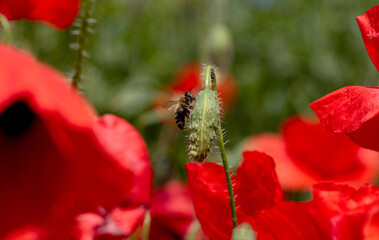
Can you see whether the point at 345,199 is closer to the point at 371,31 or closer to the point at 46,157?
the point at 371,31

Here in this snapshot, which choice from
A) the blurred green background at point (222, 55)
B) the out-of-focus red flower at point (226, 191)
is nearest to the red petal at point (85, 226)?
the out-of-focus red flower at point (226, 191)

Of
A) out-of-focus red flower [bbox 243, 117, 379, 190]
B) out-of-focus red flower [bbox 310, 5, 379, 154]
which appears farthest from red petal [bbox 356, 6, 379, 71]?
out-of-focus red flower [bbox 243, 117, 379, 190]

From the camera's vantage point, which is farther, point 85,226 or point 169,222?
point 169,222

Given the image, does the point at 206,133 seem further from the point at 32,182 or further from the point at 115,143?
the point at 32,182

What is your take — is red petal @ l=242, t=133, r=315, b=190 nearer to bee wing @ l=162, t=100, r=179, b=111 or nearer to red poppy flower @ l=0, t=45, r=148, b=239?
bee wing @ l=162, t=100, r=179, b=111

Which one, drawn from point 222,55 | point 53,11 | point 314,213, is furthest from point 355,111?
point 222,55

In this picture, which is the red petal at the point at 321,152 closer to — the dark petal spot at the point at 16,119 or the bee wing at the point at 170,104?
the bee wing at the point at 170,104
